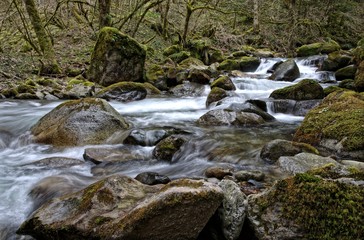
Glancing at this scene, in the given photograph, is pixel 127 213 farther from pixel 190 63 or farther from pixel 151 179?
pixel 190 63

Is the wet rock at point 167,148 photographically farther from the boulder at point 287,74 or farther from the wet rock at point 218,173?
the boulder at point 287,74

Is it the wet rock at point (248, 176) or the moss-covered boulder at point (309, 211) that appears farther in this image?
the wet rock at point (248, 176)

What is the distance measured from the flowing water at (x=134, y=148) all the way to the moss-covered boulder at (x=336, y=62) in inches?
246

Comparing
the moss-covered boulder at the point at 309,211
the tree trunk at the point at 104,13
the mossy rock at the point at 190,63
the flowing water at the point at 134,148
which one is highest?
the tree trunk at the point at 104,13

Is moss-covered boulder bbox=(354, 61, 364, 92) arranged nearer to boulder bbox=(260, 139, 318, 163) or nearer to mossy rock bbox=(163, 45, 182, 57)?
boulder bbox=(260, 139, 318, 163)

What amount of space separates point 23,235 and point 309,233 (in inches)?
93.0

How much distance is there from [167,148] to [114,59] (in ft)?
22.9

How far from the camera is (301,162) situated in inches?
160

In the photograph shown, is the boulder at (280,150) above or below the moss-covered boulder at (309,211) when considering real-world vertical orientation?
below

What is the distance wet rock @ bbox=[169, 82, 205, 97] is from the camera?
37.2 feet

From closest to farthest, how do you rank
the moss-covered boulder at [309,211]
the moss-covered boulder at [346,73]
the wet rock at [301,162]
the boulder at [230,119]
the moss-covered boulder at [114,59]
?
the moss-covered boulder at [309,211], the wet rock at [301,162], the boulder at [230,119], the moss-covered boulder at [114,59], the moss-covered boulder at [346,73]

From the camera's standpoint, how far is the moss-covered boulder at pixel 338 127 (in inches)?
191

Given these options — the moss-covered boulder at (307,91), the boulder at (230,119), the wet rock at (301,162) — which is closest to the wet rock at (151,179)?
the wet rock at (301,162)

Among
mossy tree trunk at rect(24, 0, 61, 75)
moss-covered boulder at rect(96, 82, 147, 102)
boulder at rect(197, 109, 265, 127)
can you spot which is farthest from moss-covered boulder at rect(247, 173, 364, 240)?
mossy tree trunk at rect(24, 0, 61, 75)
